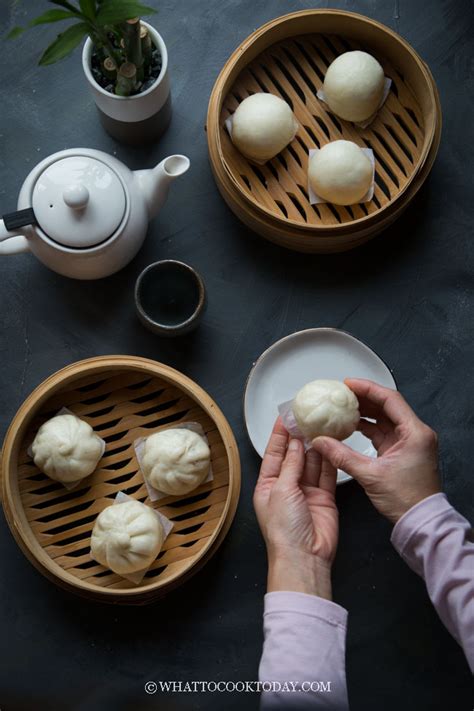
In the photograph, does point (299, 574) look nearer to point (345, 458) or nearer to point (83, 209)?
point (345, 458)

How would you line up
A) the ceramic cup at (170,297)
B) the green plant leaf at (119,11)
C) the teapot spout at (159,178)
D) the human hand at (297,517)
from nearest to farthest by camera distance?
the green plant leaf at (119,11)
the human hand at (297,517)
the teapot spout at (159,178)
the ceramic cup at (170,297)

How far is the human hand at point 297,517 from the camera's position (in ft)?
4.01

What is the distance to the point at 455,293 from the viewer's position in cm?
160

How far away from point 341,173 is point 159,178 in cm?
37

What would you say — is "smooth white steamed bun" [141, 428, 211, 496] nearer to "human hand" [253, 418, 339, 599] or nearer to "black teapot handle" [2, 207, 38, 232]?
"human hand" [253, 418, 339, 599]

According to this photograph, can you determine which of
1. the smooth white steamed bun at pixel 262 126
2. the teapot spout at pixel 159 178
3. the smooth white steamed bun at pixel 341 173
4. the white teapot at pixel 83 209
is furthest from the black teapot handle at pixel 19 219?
the smooth white steamed bun at pixel 341 173

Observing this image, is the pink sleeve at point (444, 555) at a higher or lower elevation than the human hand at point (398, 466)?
lower

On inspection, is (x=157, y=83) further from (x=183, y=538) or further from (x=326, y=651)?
(x=326, y=651)

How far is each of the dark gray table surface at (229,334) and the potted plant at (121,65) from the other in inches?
5.1

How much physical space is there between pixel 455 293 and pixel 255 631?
843mm

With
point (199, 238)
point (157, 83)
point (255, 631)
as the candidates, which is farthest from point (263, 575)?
point (157, 83)

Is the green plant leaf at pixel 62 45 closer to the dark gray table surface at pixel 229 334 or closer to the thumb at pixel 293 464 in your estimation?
the dark gray table surface at pixel 229 334

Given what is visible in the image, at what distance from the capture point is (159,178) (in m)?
1.35

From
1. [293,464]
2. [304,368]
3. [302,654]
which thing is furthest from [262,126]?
[302,654]
